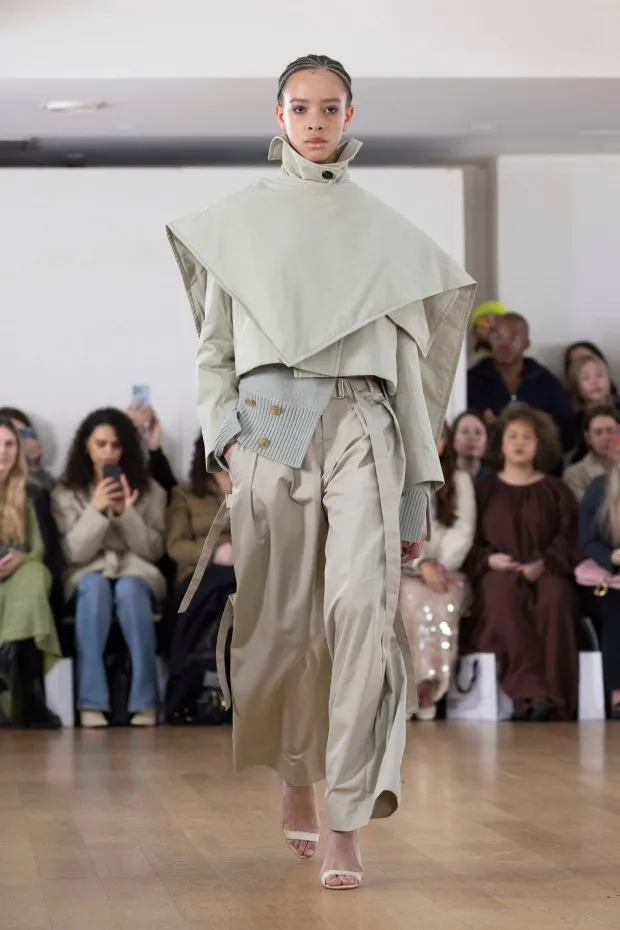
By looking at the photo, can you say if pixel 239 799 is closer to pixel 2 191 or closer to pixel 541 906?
pixel 541 906

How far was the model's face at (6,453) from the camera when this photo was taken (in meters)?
6.18

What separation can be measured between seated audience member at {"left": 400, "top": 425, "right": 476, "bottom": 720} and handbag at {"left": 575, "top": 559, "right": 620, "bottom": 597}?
46cm

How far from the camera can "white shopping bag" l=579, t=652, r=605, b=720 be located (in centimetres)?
603

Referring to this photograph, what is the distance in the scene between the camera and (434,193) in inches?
272

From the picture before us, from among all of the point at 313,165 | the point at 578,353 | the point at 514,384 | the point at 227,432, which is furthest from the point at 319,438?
the point at 578,353

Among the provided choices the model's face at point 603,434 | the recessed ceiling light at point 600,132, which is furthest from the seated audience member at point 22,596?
the recessed ceiling light at point 600,132

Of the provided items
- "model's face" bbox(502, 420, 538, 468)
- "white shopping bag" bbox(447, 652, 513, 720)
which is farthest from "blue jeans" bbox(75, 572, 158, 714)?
"model's face" bbox(502, 420, 538, 468)

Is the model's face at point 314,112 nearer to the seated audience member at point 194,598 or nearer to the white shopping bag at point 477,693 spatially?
the seated audience member at point 194,598

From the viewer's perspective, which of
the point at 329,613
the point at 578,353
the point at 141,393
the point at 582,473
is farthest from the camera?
the point at 578,353

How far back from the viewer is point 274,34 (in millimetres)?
5965

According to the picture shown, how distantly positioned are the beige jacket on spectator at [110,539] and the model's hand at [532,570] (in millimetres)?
1409

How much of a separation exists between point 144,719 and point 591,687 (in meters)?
1.70

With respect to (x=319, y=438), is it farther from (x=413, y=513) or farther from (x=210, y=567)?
(x=210, y=567)

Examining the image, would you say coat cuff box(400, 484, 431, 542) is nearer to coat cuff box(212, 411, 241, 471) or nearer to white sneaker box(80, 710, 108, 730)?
coat cuff box(212, 411, 241, 471)
